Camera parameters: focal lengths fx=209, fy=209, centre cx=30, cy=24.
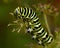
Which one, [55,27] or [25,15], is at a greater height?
[55,27]

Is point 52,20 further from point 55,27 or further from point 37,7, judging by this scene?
point 37,7

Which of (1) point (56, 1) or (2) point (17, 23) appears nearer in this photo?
(2) point (17, 23)

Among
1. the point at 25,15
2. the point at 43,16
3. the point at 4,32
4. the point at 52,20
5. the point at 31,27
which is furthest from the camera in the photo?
the point at 52,20

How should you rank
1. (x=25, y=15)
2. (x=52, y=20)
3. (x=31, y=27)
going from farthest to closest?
(x=52, y=20)
(x=31, y=27)
(x=25, y=15)

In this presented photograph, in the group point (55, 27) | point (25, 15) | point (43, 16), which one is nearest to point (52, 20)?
point (55, 27)

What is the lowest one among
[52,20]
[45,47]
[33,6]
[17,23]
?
[45,47]
